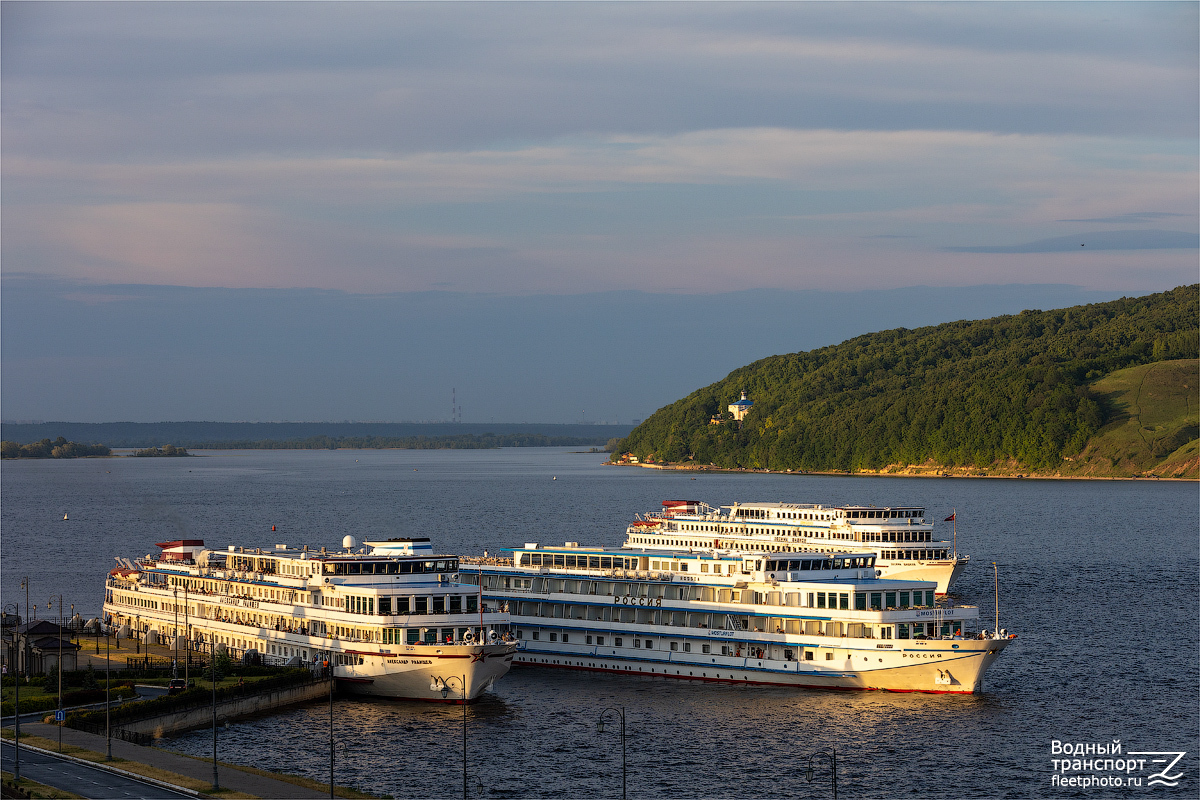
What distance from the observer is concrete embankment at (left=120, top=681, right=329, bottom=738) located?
7031cm

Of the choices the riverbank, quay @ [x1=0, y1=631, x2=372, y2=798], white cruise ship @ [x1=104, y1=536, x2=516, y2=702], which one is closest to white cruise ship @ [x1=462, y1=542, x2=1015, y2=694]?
white cruise ship @ [x1=104, y1=536, x2=516, y2=702]

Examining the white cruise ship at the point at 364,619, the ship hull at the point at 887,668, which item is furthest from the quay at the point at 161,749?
the ship hull at the point at 887,668

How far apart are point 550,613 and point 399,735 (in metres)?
23.5

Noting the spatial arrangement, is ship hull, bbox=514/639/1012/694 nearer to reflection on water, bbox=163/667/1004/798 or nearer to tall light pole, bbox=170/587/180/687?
reflection on water, bbox=163/667/1004/798

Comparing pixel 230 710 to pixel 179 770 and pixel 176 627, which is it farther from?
pixel 176 627

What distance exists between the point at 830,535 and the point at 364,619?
2592 inches

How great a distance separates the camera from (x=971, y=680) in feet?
265

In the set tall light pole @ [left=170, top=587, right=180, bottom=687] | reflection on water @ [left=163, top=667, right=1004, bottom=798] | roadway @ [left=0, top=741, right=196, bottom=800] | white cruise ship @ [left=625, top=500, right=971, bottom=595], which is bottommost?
reflection on water @ [left=163, top=667, right=1004, bottom=798]

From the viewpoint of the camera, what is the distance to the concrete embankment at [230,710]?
7031 cm

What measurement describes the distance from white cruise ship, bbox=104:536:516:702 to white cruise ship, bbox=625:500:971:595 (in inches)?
1786

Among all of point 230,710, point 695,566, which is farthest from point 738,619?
point 230,710

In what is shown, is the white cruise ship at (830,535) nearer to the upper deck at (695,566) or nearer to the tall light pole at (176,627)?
the upper deck at (695,566)

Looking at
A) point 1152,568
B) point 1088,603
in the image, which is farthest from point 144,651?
point 1152,568

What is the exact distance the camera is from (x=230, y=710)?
75188 mm
